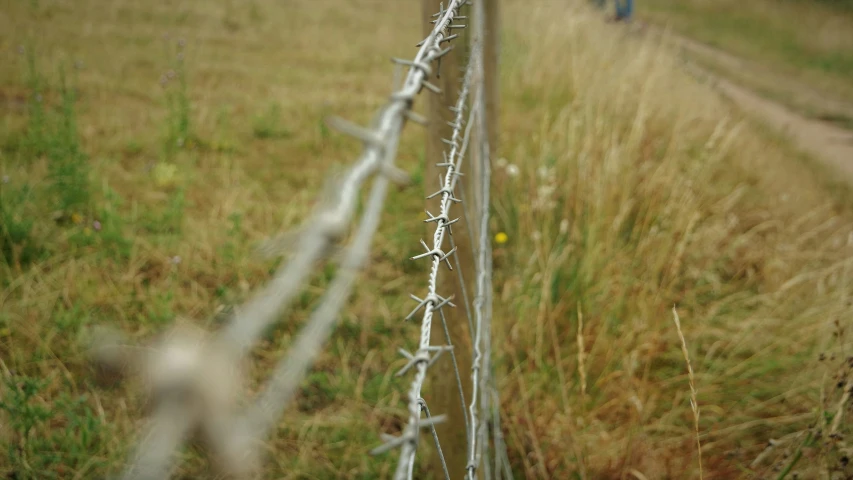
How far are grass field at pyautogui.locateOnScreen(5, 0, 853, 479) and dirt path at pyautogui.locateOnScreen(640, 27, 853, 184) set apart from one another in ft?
5.72

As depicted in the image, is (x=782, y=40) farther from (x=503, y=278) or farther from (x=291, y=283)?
(x=291, y=283)

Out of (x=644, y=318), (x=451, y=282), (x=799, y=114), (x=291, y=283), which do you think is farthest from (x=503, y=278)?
(x=799, y=114)

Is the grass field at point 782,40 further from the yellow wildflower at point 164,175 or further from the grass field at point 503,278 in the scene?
the yellow wildflower at point 164,175

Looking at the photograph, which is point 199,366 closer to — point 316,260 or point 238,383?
point 316,260

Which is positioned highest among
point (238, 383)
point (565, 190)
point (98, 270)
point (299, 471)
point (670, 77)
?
point (670, 77)

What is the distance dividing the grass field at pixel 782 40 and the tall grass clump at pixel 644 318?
553 cm

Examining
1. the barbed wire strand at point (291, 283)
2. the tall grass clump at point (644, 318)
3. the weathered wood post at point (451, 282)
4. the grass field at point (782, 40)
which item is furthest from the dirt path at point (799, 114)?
the barbed wire strand at point (291, 283)

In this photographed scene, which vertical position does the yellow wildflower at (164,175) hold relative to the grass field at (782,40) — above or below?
below

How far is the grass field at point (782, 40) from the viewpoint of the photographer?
7.83 meters

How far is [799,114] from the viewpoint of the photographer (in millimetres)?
6695

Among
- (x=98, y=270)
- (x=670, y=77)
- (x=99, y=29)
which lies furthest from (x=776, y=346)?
(x=99, y=29)

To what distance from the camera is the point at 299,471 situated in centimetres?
156

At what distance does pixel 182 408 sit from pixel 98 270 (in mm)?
2163

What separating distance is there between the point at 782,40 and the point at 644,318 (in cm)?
1162
